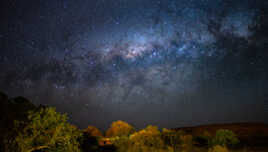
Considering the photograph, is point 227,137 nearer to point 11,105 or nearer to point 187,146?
point 187,146

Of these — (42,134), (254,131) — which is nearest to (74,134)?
(42,134)

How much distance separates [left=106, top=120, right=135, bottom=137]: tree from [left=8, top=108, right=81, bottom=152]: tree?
199 feet

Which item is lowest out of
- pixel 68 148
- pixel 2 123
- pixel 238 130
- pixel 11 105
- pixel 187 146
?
pixel 238 130

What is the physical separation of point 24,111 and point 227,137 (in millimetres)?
42641

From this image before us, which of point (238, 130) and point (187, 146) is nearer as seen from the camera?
point (187, 146)

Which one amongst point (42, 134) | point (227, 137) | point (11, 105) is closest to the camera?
point (42, 134)

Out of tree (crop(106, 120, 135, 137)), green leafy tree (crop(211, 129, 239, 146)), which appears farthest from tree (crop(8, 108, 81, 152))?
tree (crop(106, 120, 135, 137))

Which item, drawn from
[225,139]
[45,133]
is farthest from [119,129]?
[45,133]

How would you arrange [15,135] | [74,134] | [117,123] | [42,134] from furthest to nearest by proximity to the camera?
[117,123], [74,134], [42,134], [15,135]

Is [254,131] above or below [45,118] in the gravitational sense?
below

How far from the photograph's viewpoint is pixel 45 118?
1412 centimetres

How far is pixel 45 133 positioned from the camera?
45.5 ft

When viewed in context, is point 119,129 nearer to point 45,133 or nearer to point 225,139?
point 225,139

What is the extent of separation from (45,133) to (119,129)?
6429 cm
